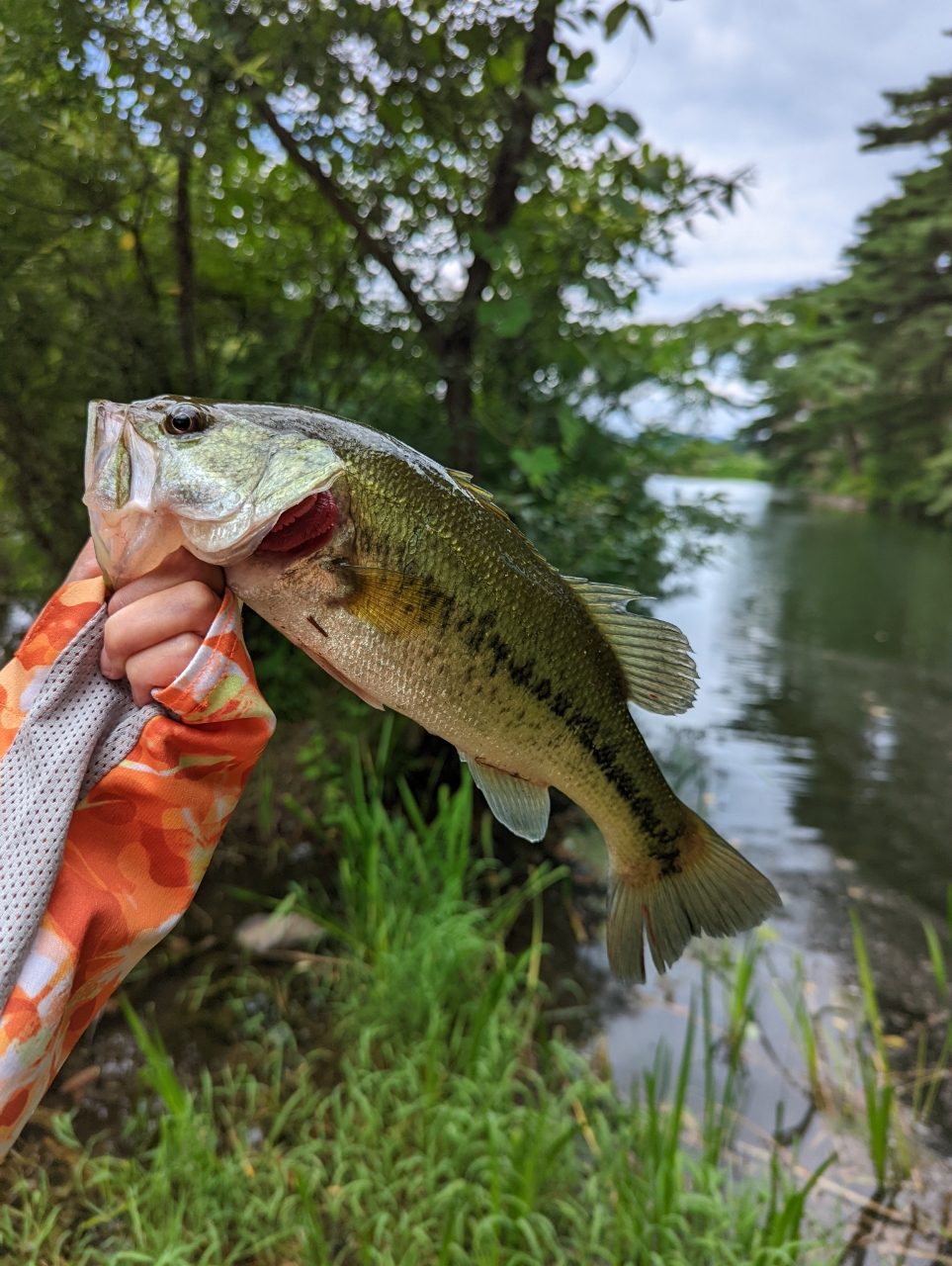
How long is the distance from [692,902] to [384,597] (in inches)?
27.5

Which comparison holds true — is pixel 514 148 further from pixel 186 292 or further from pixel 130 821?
pixel 130 821

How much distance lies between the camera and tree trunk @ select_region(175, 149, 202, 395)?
3.04m

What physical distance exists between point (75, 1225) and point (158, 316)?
309cm

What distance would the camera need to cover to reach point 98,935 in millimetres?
1043

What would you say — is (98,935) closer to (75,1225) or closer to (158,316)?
(75,1225)

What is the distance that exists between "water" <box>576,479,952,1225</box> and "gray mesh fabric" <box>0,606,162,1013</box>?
301 centimetres

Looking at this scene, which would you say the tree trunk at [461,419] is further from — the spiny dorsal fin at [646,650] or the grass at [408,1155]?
the spiny dorsal fin at [646,650]

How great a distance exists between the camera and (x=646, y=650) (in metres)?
1.21

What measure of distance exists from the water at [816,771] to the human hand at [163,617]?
10.1ft

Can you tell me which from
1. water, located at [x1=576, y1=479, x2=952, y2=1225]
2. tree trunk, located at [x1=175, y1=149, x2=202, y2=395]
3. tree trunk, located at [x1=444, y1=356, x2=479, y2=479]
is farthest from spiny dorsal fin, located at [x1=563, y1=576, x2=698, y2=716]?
water, located at [x1=576, y1=479, x2=952, y2=1225]

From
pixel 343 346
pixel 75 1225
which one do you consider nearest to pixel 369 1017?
pixel 75 1225

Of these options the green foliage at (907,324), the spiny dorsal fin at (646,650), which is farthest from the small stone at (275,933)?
the green foliage at (907,324)

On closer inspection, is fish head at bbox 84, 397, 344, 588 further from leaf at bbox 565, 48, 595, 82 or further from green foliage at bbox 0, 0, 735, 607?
leaf at bbox 565, 48, 595, 82

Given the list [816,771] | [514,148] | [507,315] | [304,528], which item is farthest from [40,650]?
[816,771]
